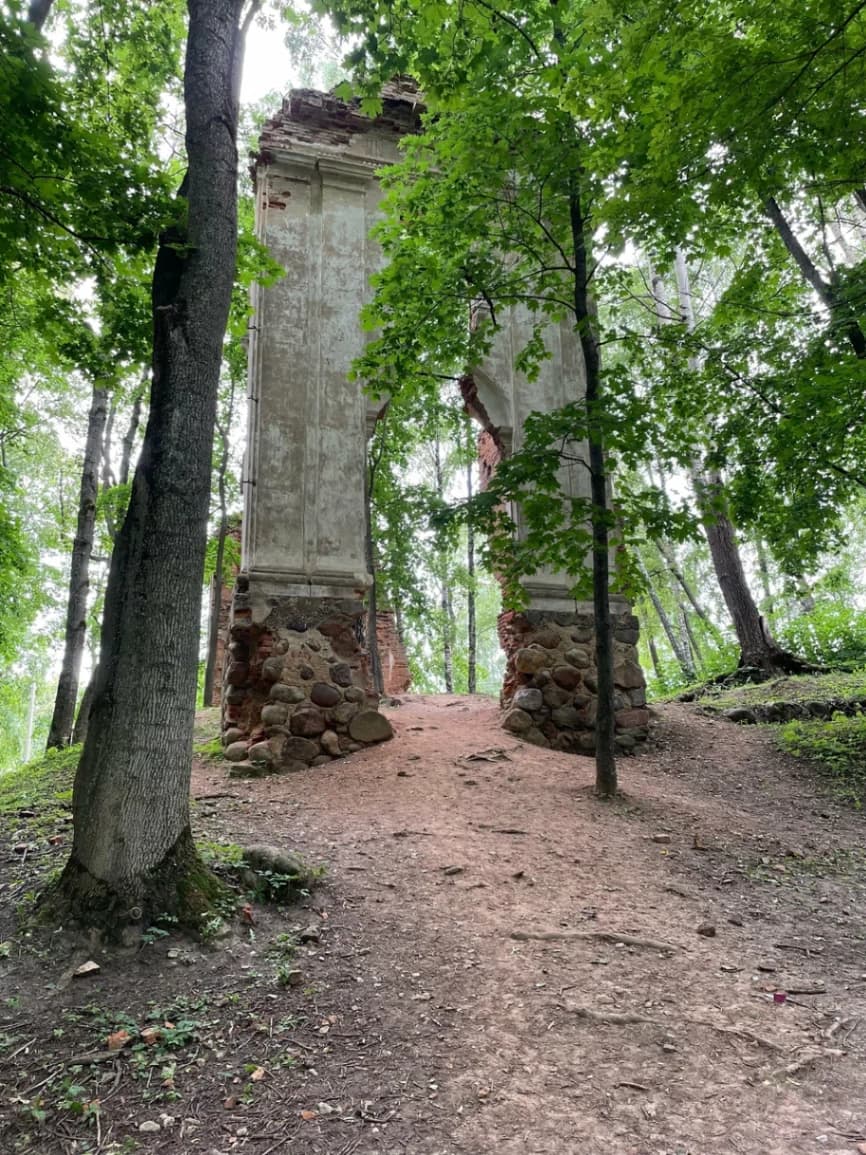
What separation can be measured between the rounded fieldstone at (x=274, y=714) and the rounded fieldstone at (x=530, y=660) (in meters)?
2.86

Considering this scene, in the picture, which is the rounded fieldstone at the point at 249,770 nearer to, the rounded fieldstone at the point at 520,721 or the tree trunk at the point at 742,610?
the rounded fieldstone at the point at 520,721

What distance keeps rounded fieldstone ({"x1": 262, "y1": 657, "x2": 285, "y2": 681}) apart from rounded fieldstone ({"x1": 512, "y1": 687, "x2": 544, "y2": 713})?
9.44ft

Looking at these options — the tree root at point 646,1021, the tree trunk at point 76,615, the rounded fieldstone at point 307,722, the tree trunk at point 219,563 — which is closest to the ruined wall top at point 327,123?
the tree trunk at point 76,615

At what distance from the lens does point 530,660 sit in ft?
26.4

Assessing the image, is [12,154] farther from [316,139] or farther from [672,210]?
[316,139]

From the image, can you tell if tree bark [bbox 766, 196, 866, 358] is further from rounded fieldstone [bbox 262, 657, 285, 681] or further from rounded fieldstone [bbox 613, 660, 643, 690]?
rounded fieldstone [bbox 262, 657, 285, 681]

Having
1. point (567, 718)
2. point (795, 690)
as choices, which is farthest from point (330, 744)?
point (795, 690)

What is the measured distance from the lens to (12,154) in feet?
11.9

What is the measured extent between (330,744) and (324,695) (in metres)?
0.54

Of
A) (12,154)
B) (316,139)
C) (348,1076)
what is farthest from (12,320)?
(348,1076)

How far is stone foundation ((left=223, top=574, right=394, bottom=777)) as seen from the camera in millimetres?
7180

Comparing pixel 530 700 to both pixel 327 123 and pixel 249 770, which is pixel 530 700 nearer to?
pixel 249 770

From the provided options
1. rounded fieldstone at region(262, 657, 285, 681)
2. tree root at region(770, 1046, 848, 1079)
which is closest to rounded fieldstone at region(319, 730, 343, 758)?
rounded fieldstone at region(262, 657, 285, 681)

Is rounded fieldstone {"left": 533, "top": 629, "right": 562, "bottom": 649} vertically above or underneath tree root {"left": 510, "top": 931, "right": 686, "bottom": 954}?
above
